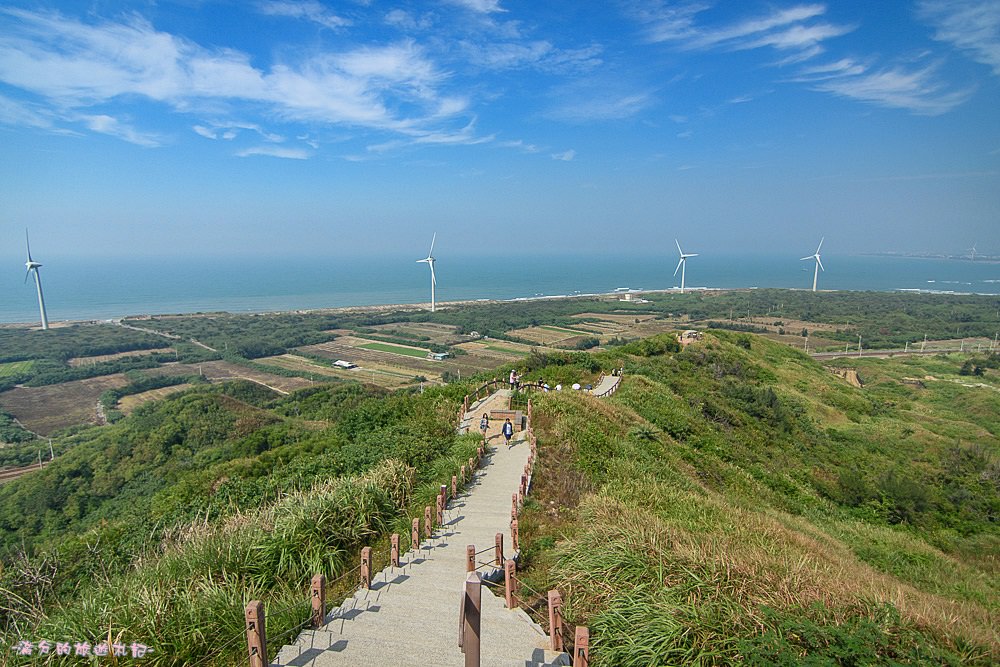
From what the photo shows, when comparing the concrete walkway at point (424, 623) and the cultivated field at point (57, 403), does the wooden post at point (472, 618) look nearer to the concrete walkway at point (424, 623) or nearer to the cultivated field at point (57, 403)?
the concrete walkway at point (424, 623)

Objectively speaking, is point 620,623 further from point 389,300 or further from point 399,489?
point 389,300

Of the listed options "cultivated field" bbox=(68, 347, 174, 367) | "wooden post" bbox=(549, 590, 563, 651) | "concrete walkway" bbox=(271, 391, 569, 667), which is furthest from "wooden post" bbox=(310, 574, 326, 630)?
"cultivated field" bbox=(68, 347, 174, 367)

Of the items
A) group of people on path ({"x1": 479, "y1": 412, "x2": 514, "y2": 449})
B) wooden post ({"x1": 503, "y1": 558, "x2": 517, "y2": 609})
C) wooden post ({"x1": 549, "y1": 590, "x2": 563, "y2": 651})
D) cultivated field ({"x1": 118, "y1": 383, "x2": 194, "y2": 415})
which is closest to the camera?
wooden post ({"x1": 549, "y1": 590, "x2": 563, "y2": 651})

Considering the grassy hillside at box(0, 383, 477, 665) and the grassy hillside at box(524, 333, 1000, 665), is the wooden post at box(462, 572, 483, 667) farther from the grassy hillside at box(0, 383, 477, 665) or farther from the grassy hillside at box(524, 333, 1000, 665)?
the grassy hillside at box(0, 383, 477, 665)

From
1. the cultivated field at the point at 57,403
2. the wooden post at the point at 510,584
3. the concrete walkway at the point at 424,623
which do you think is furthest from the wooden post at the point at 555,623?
the cultivated field at the point at 57,403

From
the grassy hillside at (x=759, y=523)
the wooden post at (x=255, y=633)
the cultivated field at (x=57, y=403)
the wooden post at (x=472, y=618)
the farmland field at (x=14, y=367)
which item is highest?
the wooden post at (x=472, y=618)

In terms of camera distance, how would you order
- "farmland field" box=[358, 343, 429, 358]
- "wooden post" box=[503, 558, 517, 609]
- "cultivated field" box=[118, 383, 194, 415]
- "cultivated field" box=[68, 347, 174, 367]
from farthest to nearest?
"farmland field" box=[358, 343, 429, 358], "cultivated field" box=[68, 347, 174, 367], "cultivated field" box=[118, 383, 194, 415], "wooden post" box=[503, 558, 517, 609]
